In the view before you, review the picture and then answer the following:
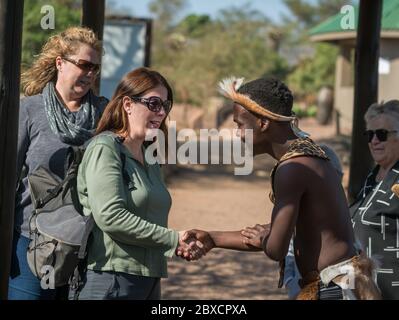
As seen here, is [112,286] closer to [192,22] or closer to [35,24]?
[35,24]

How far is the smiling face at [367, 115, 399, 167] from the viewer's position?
4066mm

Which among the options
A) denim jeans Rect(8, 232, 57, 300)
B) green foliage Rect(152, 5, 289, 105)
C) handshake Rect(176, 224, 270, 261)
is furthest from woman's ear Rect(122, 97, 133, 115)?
green foliage Rect(152, 5, 289, 105)

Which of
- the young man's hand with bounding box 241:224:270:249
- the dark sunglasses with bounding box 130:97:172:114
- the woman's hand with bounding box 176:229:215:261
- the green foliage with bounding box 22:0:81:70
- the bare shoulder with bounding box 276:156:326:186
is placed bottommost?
the woman's hand with bounding box 176:229:215:261

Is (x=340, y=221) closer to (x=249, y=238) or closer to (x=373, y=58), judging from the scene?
(x=249, y=238)

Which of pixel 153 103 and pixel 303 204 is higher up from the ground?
pixel 153 103

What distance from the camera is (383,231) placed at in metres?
3.83

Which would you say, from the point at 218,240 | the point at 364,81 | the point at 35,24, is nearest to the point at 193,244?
the point at 218,240

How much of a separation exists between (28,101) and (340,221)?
157cm

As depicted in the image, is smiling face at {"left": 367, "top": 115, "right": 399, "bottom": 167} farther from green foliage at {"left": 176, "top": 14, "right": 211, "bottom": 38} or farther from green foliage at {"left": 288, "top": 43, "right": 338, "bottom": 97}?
green foliage at {"left": 176, "top": 14, "right": 211, "bottom": 38}

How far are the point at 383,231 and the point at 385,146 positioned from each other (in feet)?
1.58

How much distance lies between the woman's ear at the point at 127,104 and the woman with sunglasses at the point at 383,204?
1.31 metres

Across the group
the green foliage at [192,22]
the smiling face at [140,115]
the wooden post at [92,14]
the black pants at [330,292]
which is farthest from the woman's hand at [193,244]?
the green foliage at [192,22]

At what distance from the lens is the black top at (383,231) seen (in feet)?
12.4
